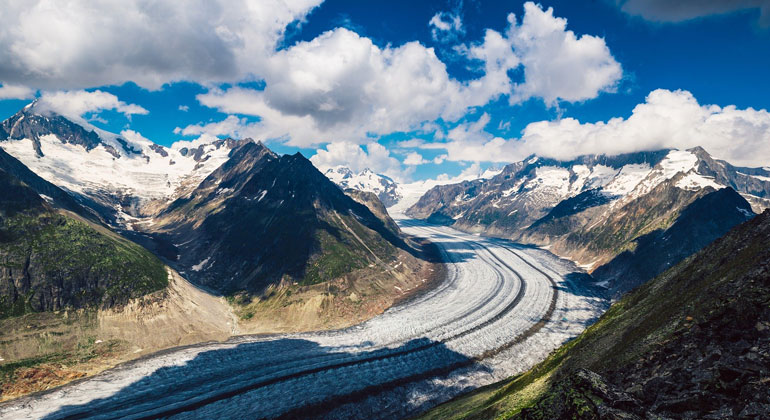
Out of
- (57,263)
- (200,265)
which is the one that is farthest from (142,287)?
(200,265)

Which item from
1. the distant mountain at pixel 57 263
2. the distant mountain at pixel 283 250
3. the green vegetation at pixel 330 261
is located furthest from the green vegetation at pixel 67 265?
the green vegetation at pixel 330 261

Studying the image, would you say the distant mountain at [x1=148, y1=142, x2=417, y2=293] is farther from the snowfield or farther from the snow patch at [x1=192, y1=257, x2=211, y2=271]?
the snowfield

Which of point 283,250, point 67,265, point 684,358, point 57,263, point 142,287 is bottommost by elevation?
point 684,358

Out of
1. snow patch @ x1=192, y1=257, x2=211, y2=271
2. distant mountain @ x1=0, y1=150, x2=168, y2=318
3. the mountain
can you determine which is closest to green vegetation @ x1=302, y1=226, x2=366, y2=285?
distant mountain @ x1=0, y1=150, x2=168, y2=318

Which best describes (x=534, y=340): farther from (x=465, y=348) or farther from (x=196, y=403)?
(x=196, y=403)

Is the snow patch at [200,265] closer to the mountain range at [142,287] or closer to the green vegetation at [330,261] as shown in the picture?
the mountain range at [142,287]

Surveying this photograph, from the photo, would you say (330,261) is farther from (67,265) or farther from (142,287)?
(67,265)
